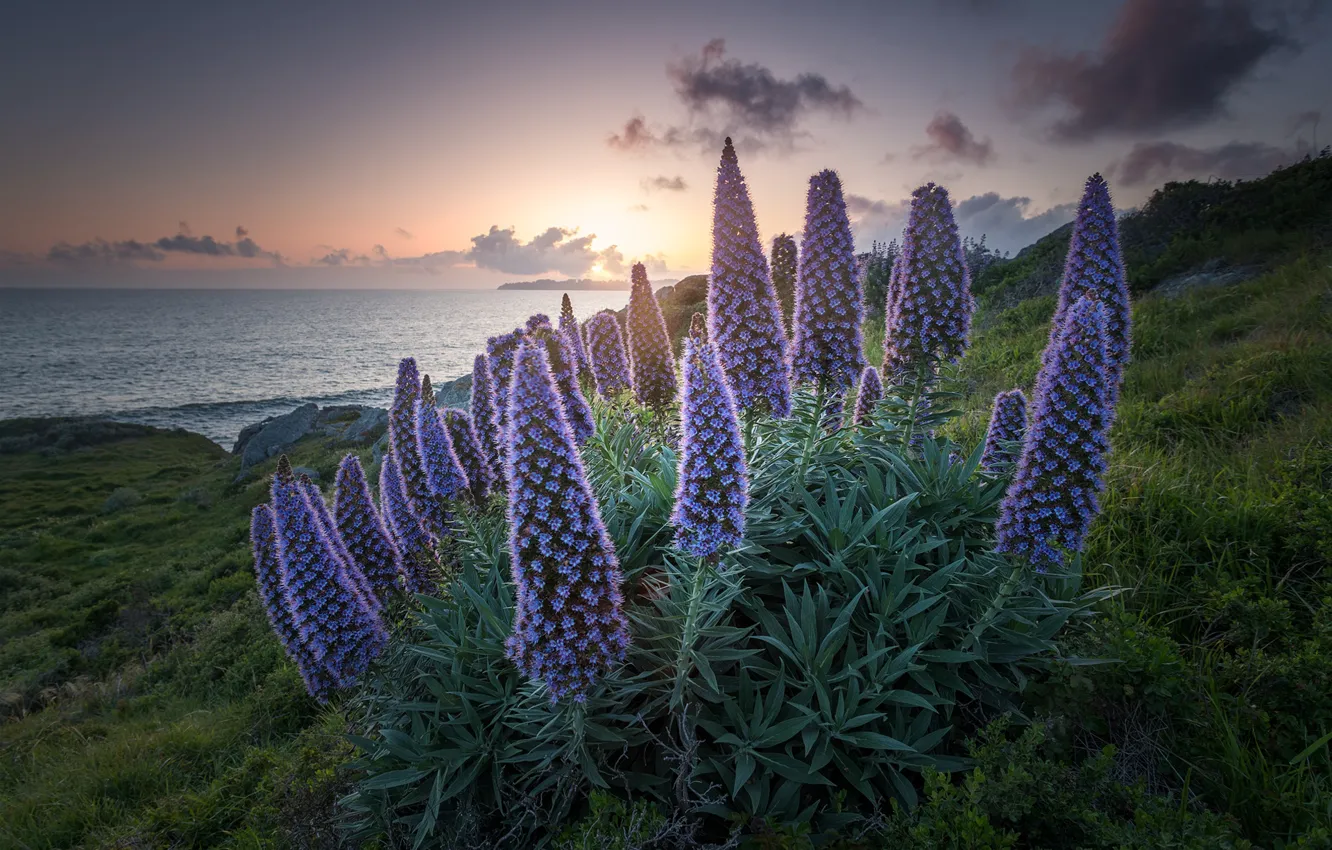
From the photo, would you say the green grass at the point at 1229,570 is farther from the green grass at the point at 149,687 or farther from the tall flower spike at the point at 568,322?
the green grass at the point at 149,687

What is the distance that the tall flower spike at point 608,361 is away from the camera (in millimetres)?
6375

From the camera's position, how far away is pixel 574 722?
3131mm

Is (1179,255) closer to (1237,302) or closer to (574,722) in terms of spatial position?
(1237,302)

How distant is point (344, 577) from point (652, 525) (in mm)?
2298

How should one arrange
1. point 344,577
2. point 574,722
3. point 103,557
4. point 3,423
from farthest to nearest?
point 3,423 → point 103,557 → point 344,577 → point 574,722

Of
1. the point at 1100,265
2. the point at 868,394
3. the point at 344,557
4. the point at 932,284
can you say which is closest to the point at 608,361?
the point at 868,394

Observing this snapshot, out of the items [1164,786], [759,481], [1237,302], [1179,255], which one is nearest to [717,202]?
[759,481]

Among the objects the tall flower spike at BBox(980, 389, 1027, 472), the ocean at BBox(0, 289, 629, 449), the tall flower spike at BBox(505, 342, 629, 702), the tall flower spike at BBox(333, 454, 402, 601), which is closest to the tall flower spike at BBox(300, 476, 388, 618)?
the tall flower spike at BBox(333, 454, 402, 601)

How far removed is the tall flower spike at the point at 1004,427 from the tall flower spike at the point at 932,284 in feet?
2.01

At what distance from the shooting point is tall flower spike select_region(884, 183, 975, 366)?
16.4 feet

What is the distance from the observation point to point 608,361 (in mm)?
6379

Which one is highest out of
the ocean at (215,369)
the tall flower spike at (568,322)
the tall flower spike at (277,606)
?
the tall flower spike at (568,322)

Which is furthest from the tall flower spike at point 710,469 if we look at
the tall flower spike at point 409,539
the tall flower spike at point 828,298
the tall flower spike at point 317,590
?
the tall flower spike at point 409,539

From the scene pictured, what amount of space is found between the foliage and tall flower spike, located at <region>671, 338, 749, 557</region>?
13.7 inches
